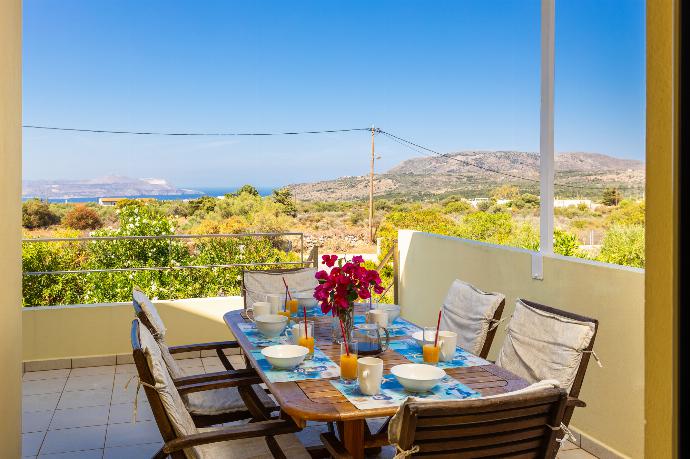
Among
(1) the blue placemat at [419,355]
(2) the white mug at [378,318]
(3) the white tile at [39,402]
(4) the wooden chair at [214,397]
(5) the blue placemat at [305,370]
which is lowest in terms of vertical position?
(3) the white tile at [39,402]

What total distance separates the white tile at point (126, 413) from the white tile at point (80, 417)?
4 centimetres

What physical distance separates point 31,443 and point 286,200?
1748 centimetres

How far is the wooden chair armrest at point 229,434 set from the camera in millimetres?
2002

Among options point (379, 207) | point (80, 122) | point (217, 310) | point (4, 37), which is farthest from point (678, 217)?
point (80, 122)

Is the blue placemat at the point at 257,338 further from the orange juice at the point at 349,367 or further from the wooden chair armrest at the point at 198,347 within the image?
the orange juice at the point at 349,367

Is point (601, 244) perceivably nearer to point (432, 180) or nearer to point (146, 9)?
point (432, 180)

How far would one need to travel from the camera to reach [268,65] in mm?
21266

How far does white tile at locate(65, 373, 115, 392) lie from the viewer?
444 centimetres

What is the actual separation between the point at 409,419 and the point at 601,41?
686 inches

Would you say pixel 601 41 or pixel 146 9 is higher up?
pixel 146 9

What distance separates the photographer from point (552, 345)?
99.0 inches

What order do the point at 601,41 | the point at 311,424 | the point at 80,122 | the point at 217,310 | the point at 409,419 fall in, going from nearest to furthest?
the point at 409,419, the point at 311,424, the point at 217,310, the point at 601,41, the point at 80,122

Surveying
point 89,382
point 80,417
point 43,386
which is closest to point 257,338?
point 80,417

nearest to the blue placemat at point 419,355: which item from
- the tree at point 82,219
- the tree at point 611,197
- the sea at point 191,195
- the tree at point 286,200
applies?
the tree at point 611,197
